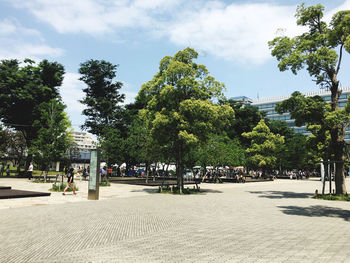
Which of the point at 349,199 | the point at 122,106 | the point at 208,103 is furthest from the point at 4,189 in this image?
the point at 122,106

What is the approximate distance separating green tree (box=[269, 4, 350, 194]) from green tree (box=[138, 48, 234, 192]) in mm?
5851

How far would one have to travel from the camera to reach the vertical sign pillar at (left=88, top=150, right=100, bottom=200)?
52.1 ft

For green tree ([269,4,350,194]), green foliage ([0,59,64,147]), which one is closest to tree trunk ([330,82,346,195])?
green tree ([269,4,350,194])

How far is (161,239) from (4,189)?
16.5 meters

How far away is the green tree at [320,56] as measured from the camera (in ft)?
55.9

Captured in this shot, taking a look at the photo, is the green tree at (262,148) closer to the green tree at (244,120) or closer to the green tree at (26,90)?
the green tree at (244,120)

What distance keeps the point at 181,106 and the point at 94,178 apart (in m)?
8.19

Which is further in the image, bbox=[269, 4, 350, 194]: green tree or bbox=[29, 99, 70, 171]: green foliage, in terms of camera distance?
bbox=[29, 99, 70, 171]: green foliage

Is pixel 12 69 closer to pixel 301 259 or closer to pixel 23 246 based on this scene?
pixel 23 246

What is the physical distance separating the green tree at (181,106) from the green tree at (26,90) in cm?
2176

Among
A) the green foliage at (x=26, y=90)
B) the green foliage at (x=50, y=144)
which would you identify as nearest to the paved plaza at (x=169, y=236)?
the green foliage at (x=50, y=144)

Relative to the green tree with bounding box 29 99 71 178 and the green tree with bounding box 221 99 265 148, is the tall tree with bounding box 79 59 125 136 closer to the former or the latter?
the green tree with bounding box 29 99 71 178

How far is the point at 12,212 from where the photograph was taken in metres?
10.9

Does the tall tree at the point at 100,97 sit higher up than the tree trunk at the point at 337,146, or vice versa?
the tall tree at the point at 100,97
